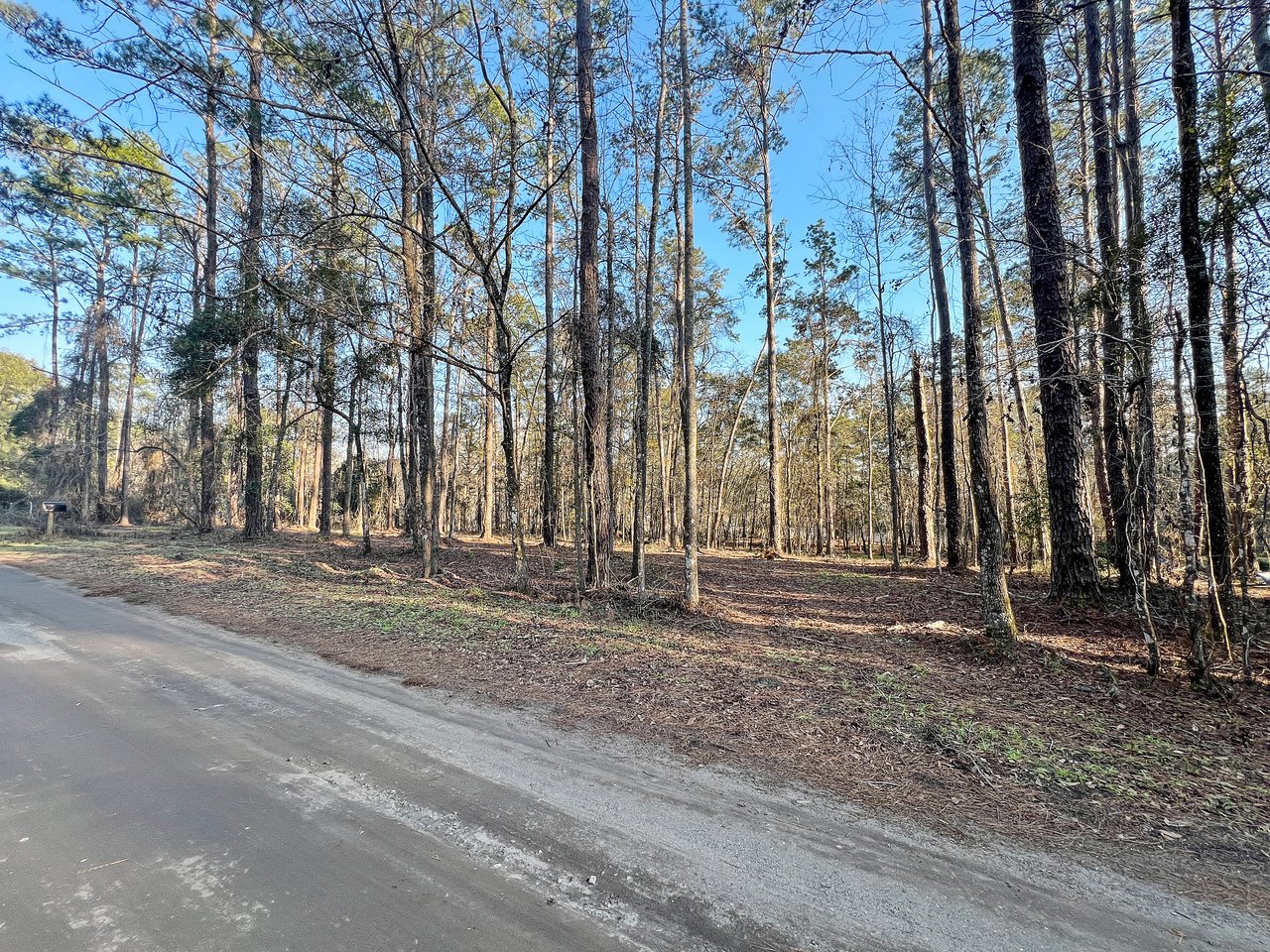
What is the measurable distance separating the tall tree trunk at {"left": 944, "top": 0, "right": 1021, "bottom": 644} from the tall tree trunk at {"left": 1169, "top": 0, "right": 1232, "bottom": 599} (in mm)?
1488

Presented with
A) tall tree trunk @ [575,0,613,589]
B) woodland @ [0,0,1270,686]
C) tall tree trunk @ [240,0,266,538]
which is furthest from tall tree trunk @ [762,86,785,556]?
tall tree trunk @ [240,0,266,538]

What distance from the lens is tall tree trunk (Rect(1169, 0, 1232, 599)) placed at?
4.27 meters

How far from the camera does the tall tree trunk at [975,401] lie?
5.45m

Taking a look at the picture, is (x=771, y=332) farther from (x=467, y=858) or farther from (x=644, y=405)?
(x=467, y=858)

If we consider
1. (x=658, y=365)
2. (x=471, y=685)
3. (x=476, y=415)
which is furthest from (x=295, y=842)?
(x=476, y=415)

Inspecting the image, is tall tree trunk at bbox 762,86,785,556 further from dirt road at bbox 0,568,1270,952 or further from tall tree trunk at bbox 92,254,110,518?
tall tree trunk at bbox 92,254,110,518

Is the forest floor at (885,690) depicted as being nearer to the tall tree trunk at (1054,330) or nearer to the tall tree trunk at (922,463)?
the tall tree trunk at (1054,330)

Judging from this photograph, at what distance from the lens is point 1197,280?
14.3ft

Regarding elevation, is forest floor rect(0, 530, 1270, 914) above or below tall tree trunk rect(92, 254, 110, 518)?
below

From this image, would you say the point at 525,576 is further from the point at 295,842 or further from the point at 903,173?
the point at 903,173

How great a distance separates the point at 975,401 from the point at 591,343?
556 centimetres

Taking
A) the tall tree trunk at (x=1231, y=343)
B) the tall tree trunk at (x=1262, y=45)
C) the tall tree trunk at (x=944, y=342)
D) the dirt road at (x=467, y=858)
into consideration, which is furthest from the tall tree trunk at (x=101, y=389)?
the tall tree trunk at (x=1262, y=45)

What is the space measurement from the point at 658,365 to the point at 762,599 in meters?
14.6

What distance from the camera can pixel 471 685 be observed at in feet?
15.0
